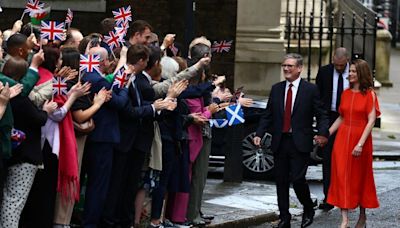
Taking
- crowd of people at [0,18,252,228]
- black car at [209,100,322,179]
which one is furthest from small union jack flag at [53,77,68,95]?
black car at [209,100,322,179]

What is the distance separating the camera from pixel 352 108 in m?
13.7

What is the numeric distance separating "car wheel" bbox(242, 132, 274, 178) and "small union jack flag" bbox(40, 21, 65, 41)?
21.8ft

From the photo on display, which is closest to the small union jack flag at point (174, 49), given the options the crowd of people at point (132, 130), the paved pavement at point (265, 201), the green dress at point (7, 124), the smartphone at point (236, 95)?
the crowd of people at point (132, 130)

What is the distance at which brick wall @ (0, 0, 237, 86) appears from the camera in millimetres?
20266

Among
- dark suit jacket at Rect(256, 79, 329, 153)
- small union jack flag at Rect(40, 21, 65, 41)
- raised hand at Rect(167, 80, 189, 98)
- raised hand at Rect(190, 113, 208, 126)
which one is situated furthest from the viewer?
dark suit jacket at Rect(256, 79, 329, 153)

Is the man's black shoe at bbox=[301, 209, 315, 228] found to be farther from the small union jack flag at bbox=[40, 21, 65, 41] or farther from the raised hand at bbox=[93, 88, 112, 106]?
the small union jack flag at bbox=[40, 21, 65, 41]

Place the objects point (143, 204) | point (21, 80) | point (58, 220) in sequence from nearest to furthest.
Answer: point (21, 80), point (58, 220), point (143, 204)

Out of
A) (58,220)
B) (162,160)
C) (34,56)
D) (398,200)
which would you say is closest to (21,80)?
(34,56)

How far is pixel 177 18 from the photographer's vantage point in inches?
808

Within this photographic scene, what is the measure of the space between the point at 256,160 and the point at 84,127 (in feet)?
21.7

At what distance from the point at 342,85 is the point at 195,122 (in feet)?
9.80

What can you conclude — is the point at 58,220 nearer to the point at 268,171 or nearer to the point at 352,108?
the point at 352,108

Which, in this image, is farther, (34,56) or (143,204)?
(143,204)

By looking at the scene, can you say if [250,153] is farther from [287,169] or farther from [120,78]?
[120,78]
